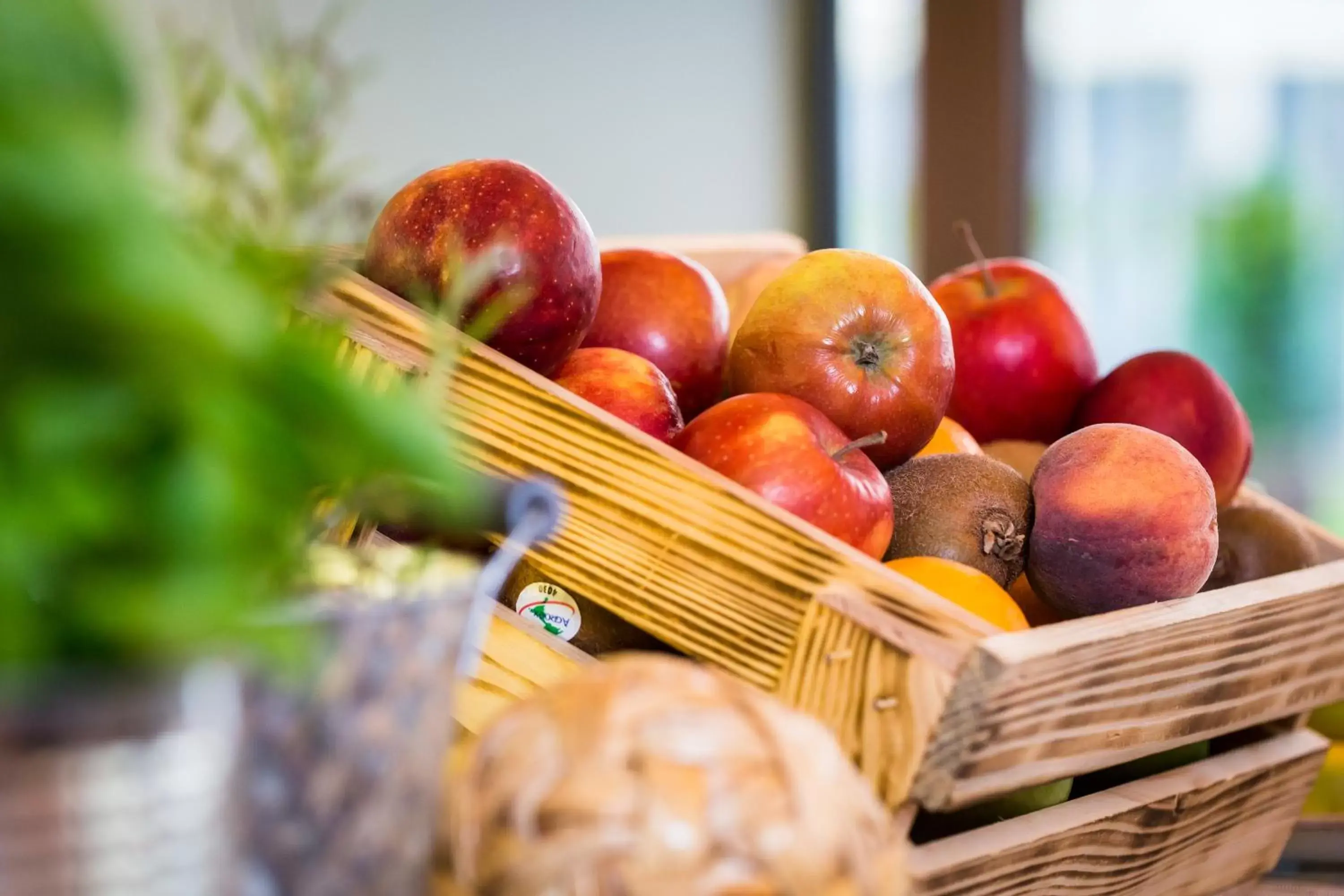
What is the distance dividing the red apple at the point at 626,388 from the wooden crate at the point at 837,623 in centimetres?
9

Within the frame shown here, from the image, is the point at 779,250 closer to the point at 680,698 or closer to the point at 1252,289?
the point at 680,698

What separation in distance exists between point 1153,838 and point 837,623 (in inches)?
10.5

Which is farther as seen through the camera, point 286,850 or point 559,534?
point 559,534

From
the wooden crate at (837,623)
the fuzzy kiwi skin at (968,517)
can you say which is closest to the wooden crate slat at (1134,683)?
the wooden crate at (837,623)

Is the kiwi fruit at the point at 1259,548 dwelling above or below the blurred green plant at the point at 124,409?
below

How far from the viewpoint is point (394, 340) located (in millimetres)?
665

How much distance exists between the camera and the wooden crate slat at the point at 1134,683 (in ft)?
1.86

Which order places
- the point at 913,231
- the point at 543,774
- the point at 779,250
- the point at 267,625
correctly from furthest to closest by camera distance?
the point at 913,231 → the point at 779,250 → the point at 543,774 → the point at 267,625

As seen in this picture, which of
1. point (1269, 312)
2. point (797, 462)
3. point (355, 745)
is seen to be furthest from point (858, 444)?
point (1269, 312)

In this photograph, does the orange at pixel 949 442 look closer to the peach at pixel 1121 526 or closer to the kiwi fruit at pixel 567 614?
Answer: the peach at pixel 1121 526

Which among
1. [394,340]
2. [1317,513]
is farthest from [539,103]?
[394,340]

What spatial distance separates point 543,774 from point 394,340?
0.32 metres

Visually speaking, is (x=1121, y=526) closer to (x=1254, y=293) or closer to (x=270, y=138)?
(x=270, y=138)

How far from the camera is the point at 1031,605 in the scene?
806mm
